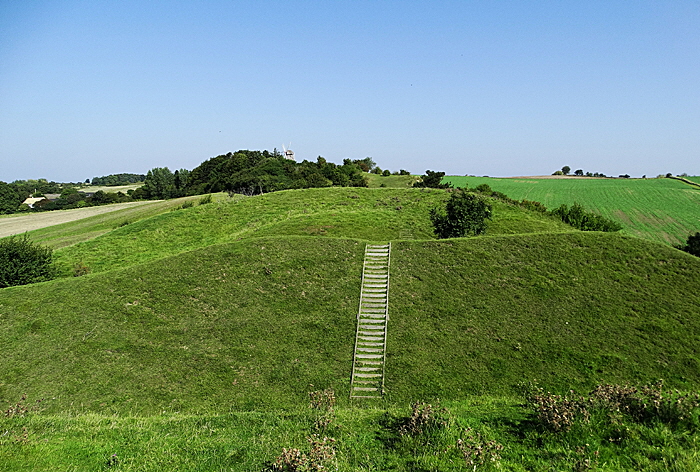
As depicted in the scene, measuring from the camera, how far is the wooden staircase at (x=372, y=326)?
18.3m

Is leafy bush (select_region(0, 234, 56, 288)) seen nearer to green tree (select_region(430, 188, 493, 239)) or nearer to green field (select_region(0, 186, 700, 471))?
green field (select_region(0, 186, 700, 471))

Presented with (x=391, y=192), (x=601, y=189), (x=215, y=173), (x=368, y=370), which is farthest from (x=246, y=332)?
(x=215, y=173)

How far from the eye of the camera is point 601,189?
278 feet

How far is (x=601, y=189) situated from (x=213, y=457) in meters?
97.7

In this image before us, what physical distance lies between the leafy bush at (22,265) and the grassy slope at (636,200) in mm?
68175

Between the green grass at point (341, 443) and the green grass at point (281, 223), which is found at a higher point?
the green grass at point (281, 223)

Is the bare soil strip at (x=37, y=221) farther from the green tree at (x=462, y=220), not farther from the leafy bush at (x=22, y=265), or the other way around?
the green tree at (x=462, y=220)

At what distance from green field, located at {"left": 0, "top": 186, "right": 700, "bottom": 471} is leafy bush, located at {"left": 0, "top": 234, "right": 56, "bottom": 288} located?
3.42 m

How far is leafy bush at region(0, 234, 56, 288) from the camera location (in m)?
27.1

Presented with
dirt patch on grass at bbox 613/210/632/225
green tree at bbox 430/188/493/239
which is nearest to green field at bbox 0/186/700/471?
green tree at bbox 430/188/493/239

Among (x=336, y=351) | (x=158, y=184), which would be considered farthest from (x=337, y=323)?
(x=158, y=184)

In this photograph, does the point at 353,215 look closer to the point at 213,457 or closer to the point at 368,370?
the point at 368,370

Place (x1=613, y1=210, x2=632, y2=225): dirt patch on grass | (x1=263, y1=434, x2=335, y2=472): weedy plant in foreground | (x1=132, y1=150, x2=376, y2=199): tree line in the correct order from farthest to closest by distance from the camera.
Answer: (x1=132, y1=150, x2=376, y2=199): tree line → (x1=613, y1=210, x2=632, y2=225): dirt patch on grass → (x1=263, y1=434, x2=335, y2=472): weedy plant in foreground

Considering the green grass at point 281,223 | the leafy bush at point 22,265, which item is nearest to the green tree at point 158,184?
the green grass at point 281,223
